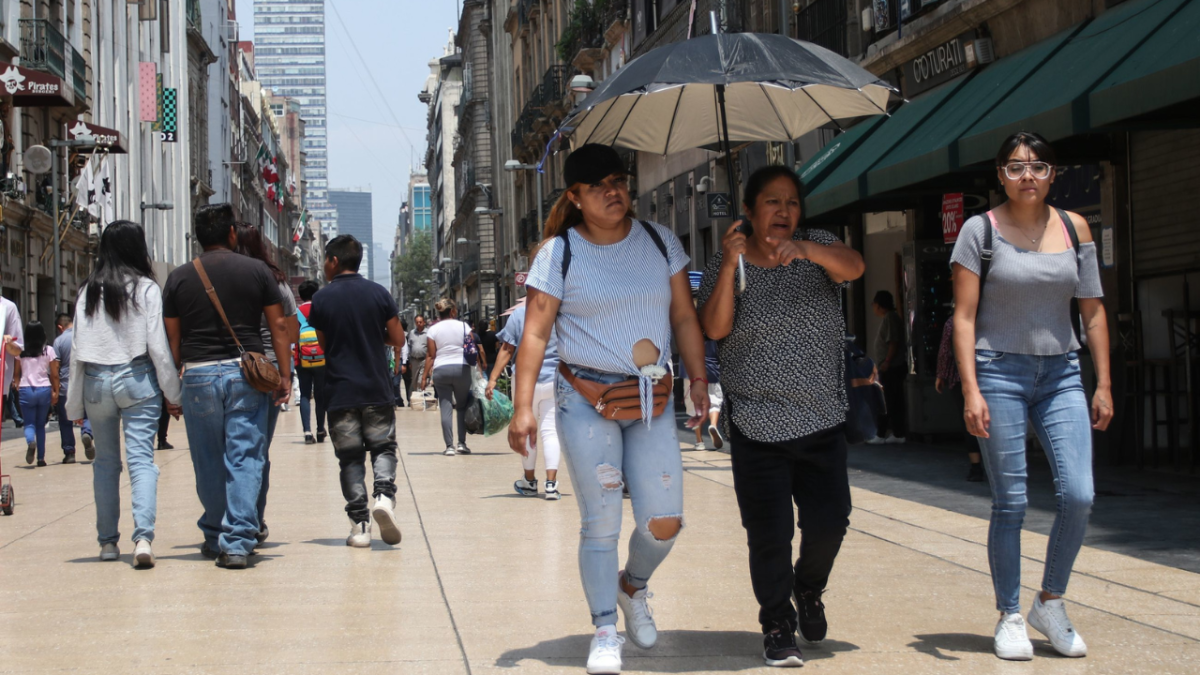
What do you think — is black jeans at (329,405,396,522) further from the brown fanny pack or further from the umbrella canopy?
the brown fanny pack

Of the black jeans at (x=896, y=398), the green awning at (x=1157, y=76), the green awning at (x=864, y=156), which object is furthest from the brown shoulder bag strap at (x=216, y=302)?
the black jeans at (x=896, y=398)

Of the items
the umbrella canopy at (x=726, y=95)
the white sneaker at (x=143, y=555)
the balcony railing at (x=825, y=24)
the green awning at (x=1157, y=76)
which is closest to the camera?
the umbrella canopy at (x=726, y=95)

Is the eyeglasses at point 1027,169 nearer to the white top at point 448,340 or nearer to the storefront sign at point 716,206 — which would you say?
the storefront sign at point 716,206

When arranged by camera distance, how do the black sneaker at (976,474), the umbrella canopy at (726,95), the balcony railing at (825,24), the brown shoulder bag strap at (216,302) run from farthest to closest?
the balcony railing at (825,24)
the black sneaker at (976,474)
the brown shoulder bag strap at (216,302)
the umbrella canopy at (726,95)

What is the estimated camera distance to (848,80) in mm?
5629

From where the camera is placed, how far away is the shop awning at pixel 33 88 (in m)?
27.1

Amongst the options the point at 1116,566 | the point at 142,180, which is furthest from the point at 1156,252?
the point at 142,180

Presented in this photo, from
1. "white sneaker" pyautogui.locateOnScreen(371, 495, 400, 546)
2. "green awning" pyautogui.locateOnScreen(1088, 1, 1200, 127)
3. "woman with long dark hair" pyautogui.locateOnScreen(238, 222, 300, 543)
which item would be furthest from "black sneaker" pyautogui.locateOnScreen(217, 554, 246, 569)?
"green awning" pyautogui.locateOnScreen(1088, 1, 1200, 127)

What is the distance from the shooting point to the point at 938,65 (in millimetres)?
15836

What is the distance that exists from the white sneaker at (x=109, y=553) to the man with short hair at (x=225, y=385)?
1.48 ft

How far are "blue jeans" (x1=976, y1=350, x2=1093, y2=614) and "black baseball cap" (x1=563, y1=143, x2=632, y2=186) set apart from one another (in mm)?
1479

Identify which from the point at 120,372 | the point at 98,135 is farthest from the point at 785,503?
the point at 98,135

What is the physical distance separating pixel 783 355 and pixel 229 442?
3.56 metres

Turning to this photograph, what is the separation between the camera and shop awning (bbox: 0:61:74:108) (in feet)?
89.0
